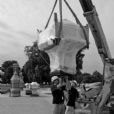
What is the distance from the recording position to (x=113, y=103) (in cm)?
1172

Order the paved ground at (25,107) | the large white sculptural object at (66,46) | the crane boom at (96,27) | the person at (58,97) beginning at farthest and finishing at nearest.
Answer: the paved ground at (25,107), the crane boom at (96,27), the person at (58,97), the large white sculptural object at (66,46)

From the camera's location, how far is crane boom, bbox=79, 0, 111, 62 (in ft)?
35.0

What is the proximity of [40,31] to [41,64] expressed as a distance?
58980 millimetres

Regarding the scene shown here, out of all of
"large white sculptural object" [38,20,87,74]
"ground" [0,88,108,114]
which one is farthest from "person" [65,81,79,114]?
"ground" [0,88,108,114]

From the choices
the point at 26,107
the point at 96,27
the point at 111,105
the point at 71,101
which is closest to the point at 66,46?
the point at 71,101

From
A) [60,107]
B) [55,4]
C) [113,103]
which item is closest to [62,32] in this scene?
[55,4]

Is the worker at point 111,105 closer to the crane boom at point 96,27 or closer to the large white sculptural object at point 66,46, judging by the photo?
the crane boom at point 96,27

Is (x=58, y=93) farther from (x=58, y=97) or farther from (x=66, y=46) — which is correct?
(x=66, y=46)

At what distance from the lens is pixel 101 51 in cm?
1139

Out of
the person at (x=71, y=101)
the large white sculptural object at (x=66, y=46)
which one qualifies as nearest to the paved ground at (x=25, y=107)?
the person at (x=71, y=101)

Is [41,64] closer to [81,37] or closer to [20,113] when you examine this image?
[20,113]

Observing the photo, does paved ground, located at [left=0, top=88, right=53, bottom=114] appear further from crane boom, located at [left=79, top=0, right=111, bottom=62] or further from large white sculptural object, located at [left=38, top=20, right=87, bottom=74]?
large white sculptural object, located at [left=38, top=20, right=87, bottom=74]

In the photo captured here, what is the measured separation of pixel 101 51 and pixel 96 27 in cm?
97

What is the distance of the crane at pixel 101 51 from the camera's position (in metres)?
10.3
